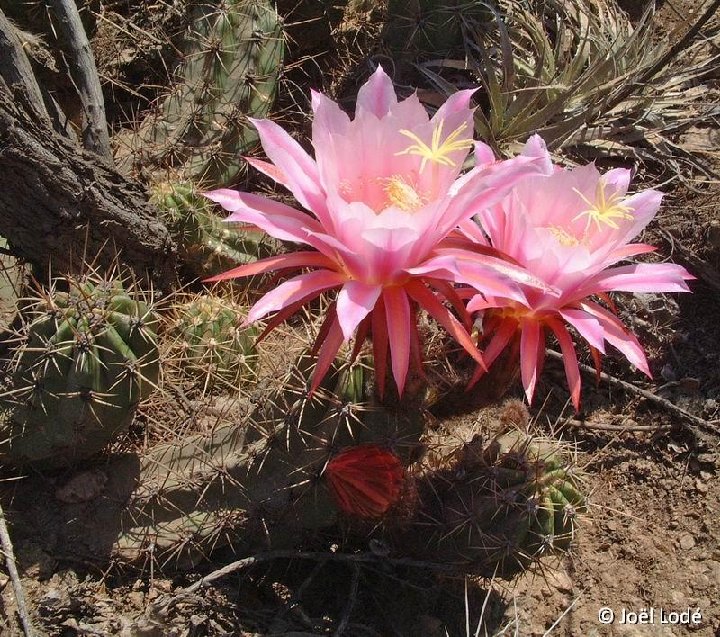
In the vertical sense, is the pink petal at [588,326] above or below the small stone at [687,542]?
above

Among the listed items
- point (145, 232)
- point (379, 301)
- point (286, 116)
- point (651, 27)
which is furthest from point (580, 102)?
point (379, 301)

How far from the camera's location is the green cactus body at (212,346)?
81.0 inches

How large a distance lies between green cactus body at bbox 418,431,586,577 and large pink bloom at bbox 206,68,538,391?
1.76 ft

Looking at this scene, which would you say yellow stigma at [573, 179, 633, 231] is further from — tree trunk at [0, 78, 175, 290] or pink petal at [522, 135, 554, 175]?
tree trunk at [0, 78, 175, 290]

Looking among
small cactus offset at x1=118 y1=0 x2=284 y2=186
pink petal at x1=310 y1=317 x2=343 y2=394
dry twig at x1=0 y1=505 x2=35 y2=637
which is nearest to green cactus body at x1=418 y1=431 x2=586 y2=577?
pink petal at x1=310 y1=317 x2=343 y2=394

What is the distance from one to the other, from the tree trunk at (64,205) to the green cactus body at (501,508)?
3.46 ft

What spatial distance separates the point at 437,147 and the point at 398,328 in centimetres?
32

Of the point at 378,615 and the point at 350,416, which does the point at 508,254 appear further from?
the point at 378,615

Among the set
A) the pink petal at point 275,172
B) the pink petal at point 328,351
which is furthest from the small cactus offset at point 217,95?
the pink petal at point 328,351

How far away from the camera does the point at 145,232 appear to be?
2.05 meters

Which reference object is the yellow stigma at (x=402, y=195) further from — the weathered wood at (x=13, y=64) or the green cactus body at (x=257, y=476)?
the weathered wood at (x=13, y=64)

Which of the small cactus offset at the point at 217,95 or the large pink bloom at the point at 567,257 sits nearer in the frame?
the large pink bloom at the point at 567,257

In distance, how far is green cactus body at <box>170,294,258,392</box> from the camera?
206cm

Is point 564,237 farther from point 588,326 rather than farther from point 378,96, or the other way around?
point 378,96
